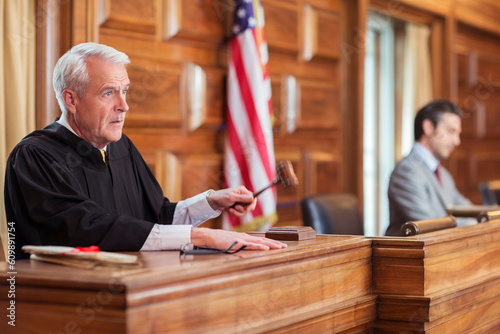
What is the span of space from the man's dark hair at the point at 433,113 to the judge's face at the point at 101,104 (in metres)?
2.40

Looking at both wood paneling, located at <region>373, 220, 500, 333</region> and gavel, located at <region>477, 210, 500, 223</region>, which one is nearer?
wood paneling, located at <region>373, 220, 500, 333</region>

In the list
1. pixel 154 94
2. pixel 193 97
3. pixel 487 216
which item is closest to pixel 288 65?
pixel 193 97

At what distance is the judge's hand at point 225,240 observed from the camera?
213 centimetres

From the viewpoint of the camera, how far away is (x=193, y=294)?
1756mm

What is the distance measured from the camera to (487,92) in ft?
27.0

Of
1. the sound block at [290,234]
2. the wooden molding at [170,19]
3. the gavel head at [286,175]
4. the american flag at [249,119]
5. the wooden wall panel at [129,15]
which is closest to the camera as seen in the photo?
the sound block at [290,234]

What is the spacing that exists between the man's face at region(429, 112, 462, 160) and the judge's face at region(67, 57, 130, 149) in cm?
239

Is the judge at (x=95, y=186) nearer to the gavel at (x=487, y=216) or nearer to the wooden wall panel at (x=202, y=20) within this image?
the gavel at (x=487, y=216)

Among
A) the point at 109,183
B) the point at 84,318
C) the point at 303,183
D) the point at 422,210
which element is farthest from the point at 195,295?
the point at 303,183

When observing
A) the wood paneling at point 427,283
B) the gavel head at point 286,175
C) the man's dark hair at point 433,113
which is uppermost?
the man's dark hair at point 433,113

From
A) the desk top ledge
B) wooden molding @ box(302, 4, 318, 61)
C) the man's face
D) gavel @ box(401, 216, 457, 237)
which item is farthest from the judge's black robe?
wooden molding @ box(302, 4, 318, 61)

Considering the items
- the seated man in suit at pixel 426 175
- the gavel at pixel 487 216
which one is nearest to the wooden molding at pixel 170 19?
the seated man in suit at pixel 426 175

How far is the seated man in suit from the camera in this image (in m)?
3.93

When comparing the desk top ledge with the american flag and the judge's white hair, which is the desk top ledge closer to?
the judge's white hair
